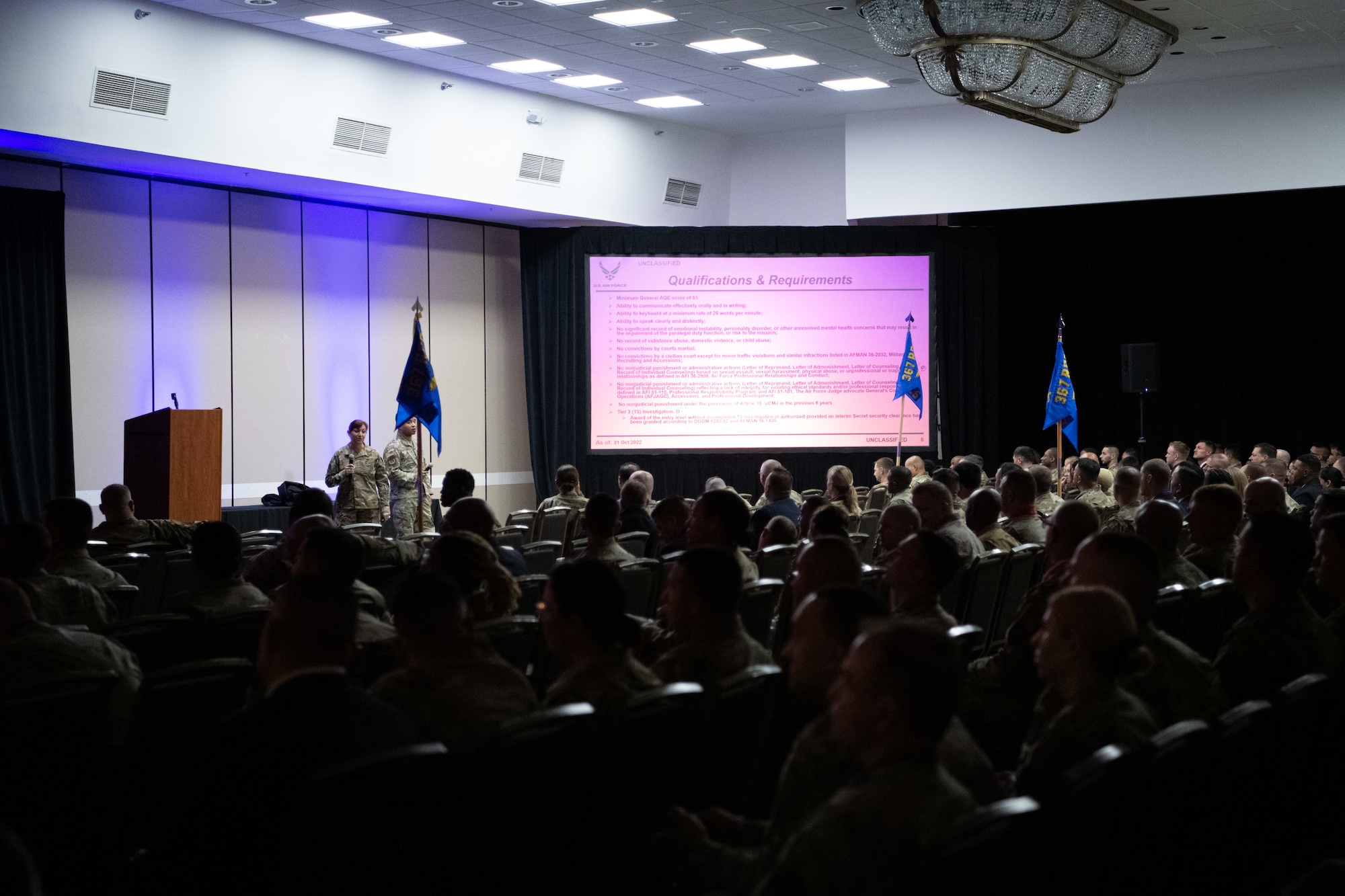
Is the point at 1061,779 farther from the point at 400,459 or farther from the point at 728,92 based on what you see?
the point at 728,92

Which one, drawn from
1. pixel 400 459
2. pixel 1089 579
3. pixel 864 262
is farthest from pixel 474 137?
pixel 1089 579

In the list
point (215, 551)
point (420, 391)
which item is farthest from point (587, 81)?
point (215, 551)

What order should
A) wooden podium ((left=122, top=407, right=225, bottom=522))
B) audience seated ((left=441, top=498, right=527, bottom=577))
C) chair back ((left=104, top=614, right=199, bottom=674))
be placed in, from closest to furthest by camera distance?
chair back ((left=104, top=614, right=199, bottom=674)) < audience seated ((left=441, top=498, right=527, bottom=577)) < wooden podium ((left=122, top=407, right=225, bottom=522))

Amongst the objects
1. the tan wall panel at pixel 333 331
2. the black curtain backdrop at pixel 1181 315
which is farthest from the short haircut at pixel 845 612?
the black curtain backdrop at pixel 1181 315

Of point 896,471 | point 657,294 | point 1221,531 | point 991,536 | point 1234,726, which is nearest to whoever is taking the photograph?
point 1234,726

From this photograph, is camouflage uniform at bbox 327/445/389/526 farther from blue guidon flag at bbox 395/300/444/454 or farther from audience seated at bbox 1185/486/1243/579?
audience seated at bbox 1185/486/1243/579

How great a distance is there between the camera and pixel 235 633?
439 cm

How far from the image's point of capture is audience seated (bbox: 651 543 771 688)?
3.53 metres

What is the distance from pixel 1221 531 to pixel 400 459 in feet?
27.3

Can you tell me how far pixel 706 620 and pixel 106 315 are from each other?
1038 centimetres

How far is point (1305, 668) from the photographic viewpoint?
3.67 m

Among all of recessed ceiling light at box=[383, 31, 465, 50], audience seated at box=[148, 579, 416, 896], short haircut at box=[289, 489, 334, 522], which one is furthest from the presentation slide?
audience seated at box=[148, 579, 416, 896]

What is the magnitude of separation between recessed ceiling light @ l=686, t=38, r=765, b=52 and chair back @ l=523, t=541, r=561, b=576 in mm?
7354

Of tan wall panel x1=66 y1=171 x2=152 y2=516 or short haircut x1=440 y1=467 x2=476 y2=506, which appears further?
tan wall panel x1=66 y1=171 x2=152 y2=516
